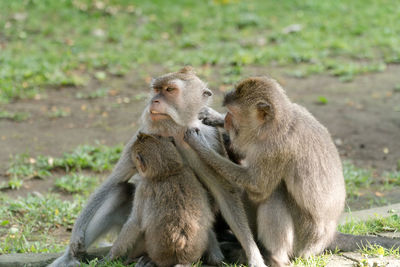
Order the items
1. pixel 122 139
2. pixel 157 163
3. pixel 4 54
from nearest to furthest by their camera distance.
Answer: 1. pixel 157 163
2. pixel 122 139
3. pixel 4 54

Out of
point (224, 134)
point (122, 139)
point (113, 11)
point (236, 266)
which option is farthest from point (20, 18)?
point (236, 266)

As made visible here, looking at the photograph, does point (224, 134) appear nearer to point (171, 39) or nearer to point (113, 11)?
point (171, 39)

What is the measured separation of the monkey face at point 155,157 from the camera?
14.8 feet

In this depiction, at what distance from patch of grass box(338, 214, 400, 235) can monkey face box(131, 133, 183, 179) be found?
1.90 metres

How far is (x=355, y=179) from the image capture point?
7.79 metres

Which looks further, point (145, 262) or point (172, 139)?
point (172, 139)

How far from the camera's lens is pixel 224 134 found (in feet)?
17.3

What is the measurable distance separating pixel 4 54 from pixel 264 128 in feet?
29.8

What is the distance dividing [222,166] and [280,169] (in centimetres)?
45

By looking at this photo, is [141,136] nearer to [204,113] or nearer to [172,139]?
[172,139]

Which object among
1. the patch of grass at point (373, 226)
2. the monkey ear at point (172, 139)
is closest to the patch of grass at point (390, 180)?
the patch of grass at point (373, 226)

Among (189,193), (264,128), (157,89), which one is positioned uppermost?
(157,89)

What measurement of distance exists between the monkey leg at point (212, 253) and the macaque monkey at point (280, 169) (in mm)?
346

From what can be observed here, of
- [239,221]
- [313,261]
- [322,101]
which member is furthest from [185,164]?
[322,101]
